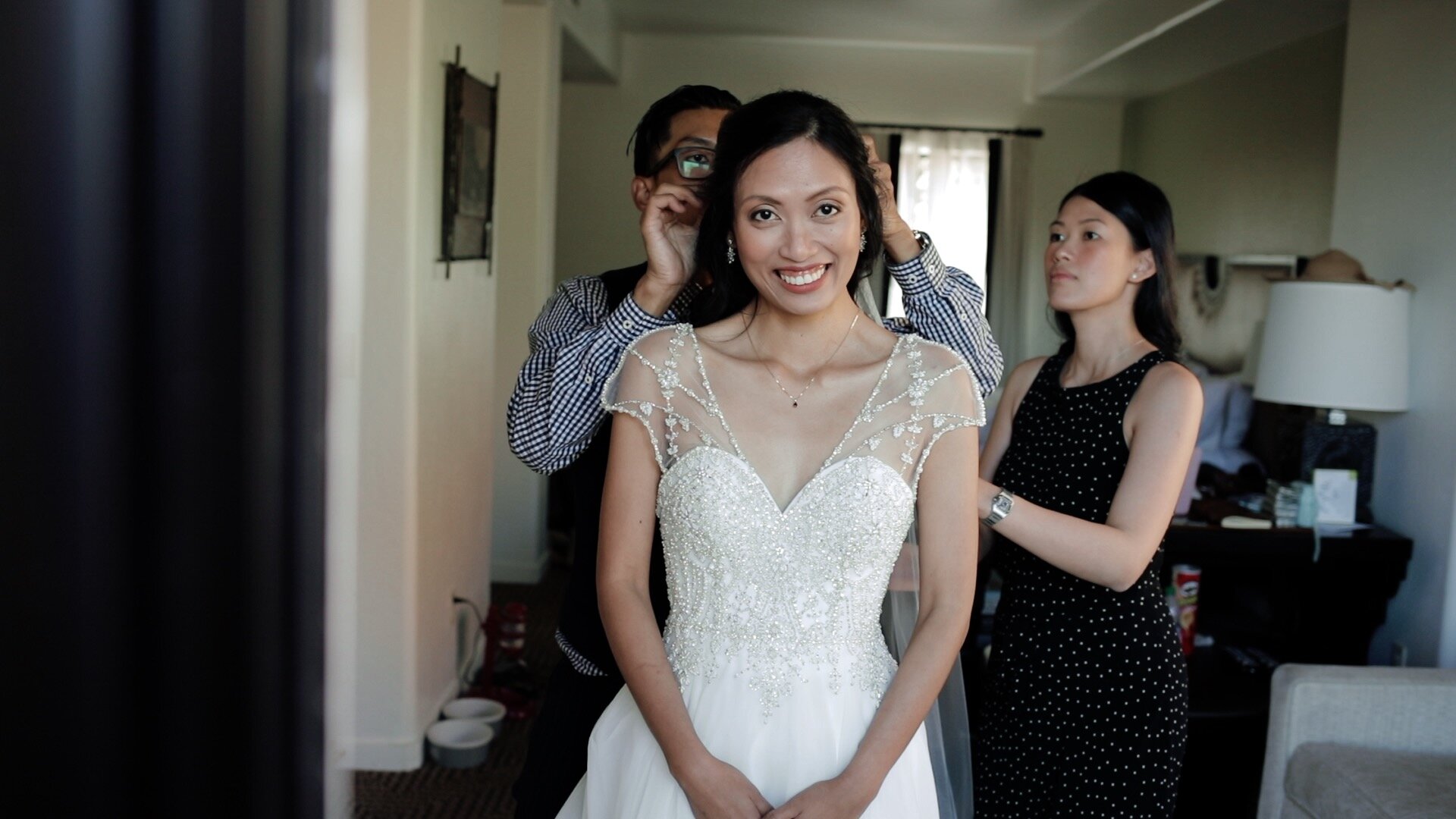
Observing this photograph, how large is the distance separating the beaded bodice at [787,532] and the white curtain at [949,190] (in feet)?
22.1

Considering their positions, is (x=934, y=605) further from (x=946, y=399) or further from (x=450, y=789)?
(x=450, y=789)

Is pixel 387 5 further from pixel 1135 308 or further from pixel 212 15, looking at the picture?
pixel 212 15

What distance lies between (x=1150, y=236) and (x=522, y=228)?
377cm

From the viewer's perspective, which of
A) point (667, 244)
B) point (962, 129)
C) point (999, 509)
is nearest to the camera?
point (667, 244)

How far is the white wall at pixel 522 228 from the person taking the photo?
17.2 feet

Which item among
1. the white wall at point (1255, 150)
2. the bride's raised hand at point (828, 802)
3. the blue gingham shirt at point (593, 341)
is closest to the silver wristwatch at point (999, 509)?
the blue gingham shirt at point (593, 341)

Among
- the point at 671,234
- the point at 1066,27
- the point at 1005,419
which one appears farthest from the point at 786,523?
the point at 1066,27

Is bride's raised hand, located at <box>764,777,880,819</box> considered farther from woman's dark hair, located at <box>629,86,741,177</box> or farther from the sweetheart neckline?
woman's dark hair, located at <box>629,86,741,177</box>

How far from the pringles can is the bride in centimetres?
240

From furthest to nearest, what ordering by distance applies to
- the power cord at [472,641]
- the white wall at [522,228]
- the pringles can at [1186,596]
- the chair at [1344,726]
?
the white wall at [522,228], the power cord at [472,641], the pringles can at [1186,596], the chair at [1344,726]

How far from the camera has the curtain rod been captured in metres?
8.23

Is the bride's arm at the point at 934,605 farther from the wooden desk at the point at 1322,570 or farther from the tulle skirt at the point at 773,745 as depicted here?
the wooden desk at the point at 1322,570

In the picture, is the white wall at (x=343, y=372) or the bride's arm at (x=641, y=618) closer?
the white wall at (x=343, y=372)

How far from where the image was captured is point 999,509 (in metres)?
1.87
